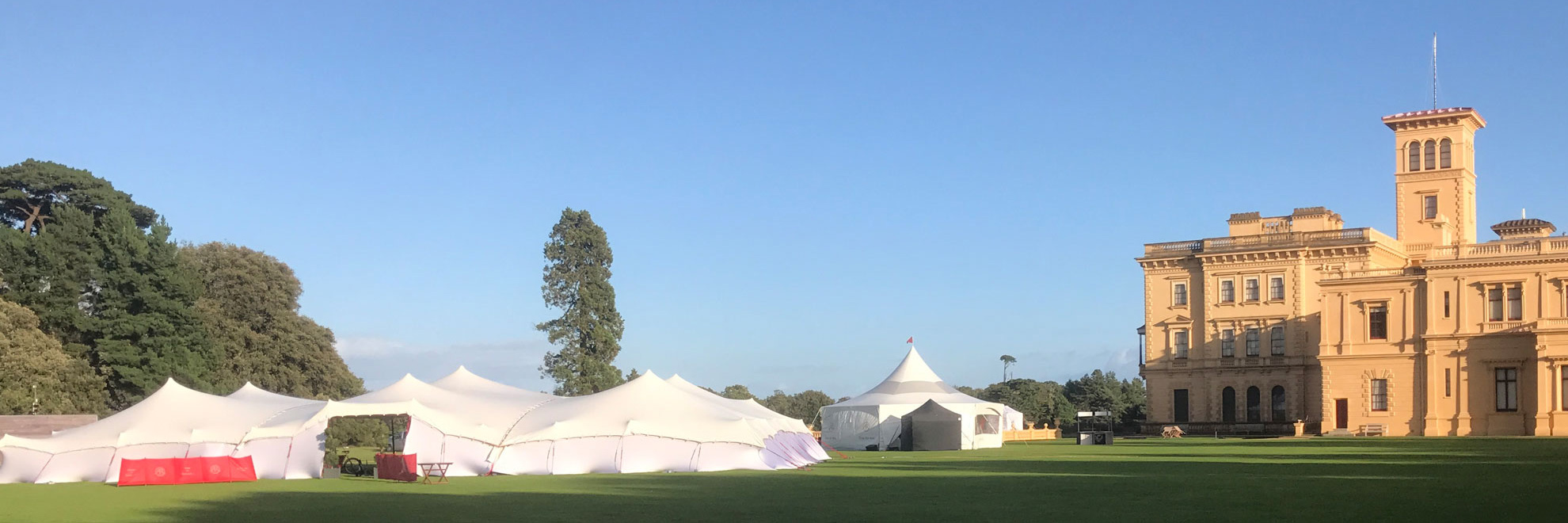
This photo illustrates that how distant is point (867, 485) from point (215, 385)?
3400cm

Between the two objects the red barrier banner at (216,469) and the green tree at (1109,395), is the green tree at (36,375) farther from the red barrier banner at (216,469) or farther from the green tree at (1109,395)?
the green tree at (1109,395)

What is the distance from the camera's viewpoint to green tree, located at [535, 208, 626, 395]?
196ft

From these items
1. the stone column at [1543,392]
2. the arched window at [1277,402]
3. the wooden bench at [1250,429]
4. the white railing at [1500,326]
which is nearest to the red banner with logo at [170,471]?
the stone column at [1543,392]

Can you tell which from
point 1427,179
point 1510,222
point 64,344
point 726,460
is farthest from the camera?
point 1510,222

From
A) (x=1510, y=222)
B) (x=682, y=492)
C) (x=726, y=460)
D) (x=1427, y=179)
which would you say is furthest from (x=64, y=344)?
(x=1510, y=222)

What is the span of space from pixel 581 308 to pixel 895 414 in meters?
17.1

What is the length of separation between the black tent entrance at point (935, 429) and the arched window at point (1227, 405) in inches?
897

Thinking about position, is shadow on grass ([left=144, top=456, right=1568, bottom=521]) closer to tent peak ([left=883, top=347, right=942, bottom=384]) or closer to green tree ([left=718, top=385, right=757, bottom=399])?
tent peak ([left=883, top=347, right=942, bottom=384])

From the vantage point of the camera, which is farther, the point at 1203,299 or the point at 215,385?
the point at 1203,299

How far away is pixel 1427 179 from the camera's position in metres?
64.3

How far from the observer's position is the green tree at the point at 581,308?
59875 millimetres

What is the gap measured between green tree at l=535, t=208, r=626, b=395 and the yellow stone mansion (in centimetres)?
2441

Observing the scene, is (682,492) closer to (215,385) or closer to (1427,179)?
(215,385)

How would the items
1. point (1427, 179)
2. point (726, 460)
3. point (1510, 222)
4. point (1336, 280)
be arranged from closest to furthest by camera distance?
point (726, 460)
point (1336, 280)
point (1427, 179)
point (1510, 222)
